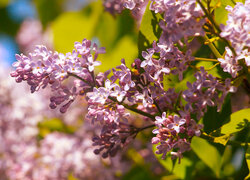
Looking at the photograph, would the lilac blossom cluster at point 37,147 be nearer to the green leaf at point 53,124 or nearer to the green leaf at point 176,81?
the green leaf at point 53,124

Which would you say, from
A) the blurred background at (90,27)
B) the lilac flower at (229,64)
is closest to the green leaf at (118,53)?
the blurred background at (90,27)

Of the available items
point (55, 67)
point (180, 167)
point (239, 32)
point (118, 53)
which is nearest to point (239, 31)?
point (239, 32)

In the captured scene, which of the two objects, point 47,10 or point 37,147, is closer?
point 37,147

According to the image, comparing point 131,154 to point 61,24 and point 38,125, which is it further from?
point 61,24

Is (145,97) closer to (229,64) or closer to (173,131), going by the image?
(173,131)

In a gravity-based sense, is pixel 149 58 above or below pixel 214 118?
above

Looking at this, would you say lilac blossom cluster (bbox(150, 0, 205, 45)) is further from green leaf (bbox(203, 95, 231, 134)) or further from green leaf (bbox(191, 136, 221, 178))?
green leaf (bbox(191, 136, 221, 178))
